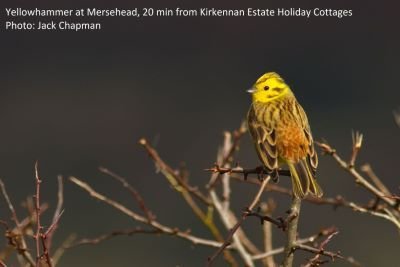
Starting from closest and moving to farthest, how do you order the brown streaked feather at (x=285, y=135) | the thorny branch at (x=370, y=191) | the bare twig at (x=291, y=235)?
the bare twig at (x=291, y=235), the thorny branch at (x=370, y=191), the brown streaked feather at (x=285, y=135)

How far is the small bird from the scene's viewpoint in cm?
392

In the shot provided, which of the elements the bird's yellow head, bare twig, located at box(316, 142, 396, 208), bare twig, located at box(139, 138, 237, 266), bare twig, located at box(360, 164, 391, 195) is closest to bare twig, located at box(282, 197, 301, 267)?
bare twig, located at box(316, 142, 396, 208)

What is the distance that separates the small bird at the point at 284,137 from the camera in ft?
12.9

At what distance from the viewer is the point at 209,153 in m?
16.2

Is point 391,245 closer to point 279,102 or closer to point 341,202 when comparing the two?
point 279,102

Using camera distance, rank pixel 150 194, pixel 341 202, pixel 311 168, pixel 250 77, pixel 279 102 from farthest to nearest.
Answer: pixel 250 77 < pixel 150 194 < pixel 279 102 < pixel 311 168 < pixel 341 202

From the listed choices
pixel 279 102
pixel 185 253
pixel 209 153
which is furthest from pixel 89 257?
pixel 279 102

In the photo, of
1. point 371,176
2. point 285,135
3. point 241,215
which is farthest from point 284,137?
point 241,215

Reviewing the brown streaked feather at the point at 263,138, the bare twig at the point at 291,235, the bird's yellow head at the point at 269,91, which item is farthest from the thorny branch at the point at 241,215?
the bird's yellow head at the point at 269,91

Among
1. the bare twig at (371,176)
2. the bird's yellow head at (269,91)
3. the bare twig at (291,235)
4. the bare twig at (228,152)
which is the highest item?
the bird's yellow head at (269,91)

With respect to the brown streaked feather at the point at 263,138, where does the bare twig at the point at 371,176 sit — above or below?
below

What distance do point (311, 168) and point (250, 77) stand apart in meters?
15.1

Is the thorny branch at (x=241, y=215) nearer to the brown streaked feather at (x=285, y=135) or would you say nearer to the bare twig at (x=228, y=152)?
the bare twig at (x=228, y=152)

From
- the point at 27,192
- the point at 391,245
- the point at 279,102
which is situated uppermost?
the point at 279,102
